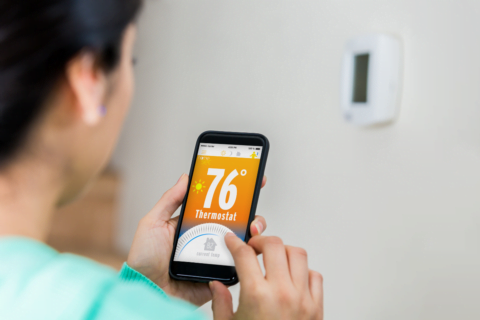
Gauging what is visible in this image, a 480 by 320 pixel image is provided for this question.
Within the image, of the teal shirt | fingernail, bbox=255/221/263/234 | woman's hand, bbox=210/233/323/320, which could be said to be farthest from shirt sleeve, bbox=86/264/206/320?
fingernail, bbox=255/221/263/234

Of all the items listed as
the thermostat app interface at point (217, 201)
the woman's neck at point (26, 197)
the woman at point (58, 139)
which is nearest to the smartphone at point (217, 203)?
the thermostat app interface at point (217, 201)

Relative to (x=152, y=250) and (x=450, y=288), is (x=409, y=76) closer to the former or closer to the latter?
(x=450, y=288)

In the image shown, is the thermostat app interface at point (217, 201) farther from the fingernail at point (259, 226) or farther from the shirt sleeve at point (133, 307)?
the shirt sleeve at point (133, 307)

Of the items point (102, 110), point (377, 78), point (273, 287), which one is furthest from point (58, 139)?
point (377, 78)

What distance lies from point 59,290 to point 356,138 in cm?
52

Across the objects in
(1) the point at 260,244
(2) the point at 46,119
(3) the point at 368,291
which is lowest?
(3) the point at 368,291

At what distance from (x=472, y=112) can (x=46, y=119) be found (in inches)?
18.9

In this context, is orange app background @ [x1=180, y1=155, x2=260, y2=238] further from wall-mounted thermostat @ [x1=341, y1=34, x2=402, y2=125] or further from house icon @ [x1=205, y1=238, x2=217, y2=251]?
wall-mounted thermostat @ [x1=341, y1=34, x2=402, y2=125]

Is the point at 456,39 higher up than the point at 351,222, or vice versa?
the point at 456,39

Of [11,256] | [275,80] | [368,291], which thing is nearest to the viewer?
[11,256]

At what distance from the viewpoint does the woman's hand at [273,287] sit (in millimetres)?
441

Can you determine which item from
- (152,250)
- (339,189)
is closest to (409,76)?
(339,189)

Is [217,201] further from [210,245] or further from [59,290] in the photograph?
[59,290]

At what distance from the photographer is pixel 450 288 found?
58cm
